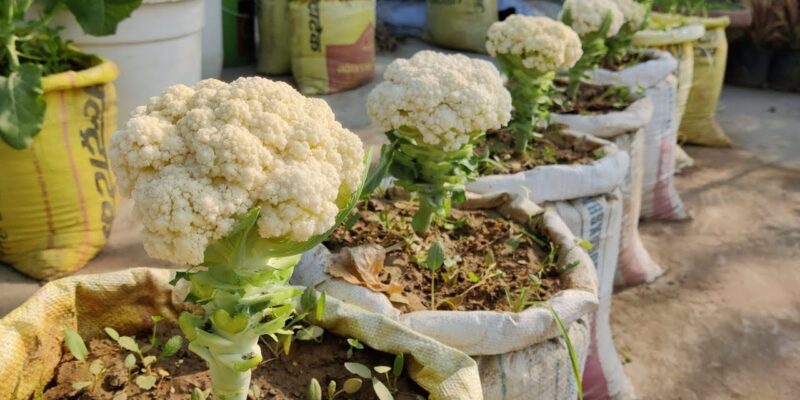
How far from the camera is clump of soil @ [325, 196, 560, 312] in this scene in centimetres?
197

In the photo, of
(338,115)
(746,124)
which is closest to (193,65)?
(338,115)

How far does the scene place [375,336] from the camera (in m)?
1.65

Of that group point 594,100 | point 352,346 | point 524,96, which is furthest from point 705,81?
point 352,346

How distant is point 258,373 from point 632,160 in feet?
7.59

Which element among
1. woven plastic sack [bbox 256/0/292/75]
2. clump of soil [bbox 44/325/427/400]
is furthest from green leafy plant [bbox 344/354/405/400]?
woven plastic sack [bbox 256/0/292/75]

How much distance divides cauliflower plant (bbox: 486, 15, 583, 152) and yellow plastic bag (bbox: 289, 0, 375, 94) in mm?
2357

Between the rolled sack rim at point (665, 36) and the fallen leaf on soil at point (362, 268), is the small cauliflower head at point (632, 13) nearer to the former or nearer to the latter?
the rolled sack rim at point (665, 36)

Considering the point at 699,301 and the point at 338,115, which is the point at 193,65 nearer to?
the point at 338,115

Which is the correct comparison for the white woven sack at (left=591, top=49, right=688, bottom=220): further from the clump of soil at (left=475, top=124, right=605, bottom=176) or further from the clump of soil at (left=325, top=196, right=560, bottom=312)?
the clump of soil at (left=325, top=196, right=560, bottom=312)

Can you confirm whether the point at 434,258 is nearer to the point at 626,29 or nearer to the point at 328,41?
the point at 626,29

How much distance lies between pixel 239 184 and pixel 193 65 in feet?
9.25

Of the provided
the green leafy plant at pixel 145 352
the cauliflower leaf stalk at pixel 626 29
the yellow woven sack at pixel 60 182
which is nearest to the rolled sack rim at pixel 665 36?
the cauliflower leaf stalk at pixel 626 29

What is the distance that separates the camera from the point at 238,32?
5496 mm

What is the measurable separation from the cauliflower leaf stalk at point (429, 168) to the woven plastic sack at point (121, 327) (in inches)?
18.5
